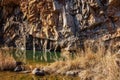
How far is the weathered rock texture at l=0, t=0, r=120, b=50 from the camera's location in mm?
25641

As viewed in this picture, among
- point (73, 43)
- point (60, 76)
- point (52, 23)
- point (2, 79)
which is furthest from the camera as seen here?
point (52, 23)

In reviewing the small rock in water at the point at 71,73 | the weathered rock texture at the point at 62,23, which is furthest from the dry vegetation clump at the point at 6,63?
the weathered rock texture at the point at 62,23

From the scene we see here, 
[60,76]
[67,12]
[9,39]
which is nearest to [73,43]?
[67,12]

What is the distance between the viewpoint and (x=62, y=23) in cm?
2675

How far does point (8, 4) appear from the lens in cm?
3052

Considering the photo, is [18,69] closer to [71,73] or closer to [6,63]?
[6,63]

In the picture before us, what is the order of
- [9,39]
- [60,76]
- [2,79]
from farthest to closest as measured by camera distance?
[9,39] → [60,76] → [2,79]

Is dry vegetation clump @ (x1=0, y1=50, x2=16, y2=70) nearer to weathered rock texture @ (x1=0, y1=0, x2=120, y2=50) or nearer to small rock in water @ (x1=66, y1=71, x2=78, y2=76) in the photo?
small rock in water @ (x1=66, y1=71, x2=78, y2=76)

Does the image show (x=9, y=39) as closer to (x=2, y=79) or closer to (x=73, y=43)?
(x=73, y=43)

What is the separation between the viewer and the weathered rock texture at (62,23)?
84.1 ft

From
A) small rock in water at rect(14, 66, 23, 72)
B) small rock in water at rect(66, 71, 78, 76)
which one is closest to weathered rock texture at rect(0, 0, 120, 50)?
small rock in water at rect(14, 66, 23, 72)

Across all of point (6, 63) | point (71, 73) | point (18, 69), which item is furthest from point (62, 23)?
point (71, 73)

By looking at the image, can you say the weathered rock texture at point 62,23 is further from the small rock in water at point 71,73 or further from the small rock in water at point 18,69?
the small rock in water at point 71,73

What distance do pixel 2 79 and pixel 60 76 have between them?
1951 millimetres
